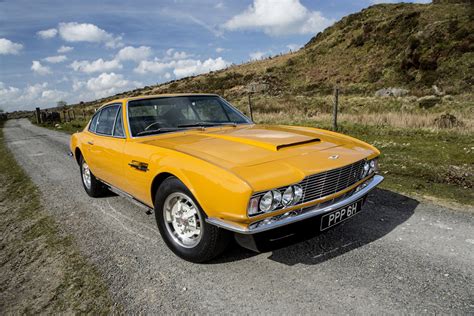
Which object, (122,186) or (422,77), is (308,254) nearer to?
(122,186)

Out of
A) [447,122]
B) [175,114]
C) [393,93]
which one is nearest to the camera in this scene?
[175,114]

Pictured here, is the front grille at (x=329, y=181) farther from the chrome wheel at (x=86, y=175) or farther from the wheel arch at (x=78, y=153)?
the wheel arch at (x=78, y=153)

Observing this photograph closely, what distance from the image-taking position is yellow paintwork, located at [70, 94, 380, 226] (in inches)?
97.0

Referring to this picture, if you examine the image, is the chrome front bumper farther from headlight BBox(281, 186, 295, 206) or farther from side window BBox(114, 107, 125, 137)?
side window BBox(114, 107, 125, 137)

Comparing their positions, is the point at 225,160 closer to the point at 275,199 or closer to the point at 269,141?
the point at 275,199

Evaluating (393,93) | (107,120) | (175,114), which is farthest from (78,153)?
(393,93)

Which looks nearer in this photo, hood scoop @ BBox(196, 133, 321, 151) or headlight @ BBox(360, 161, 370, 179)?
hood scoop @ BBox(196, 133, 321, 151)

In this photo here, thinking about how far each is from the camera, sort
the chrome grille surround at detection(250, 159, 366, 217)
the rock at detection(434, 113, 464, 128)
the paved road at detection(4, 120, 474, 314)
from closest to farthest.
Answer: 1. the paved road at detection(4, 120, 474, 314)
2. the chrome grille surround at detection(250, 159, 366, 217)
3. the rock at detection(434, 113, 464, 128)

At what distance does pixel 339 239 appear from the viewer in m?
3.35

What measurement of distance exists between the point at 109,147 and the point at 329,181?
2.75 m

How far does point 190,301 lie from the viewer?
2.52 meters

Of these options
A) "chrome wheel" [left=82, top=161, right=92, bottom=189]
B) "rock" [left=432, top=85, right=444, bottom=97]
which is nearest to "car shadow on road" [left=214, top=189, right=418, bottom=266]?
"chrome wheel" [left=82, top=161, right=92, bottom=189]

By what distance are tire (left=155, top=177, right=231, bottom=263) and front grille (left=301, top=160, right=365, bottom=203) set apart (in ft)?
2.50

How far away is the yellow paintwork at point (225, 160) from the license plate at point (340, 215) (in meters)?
0.40
